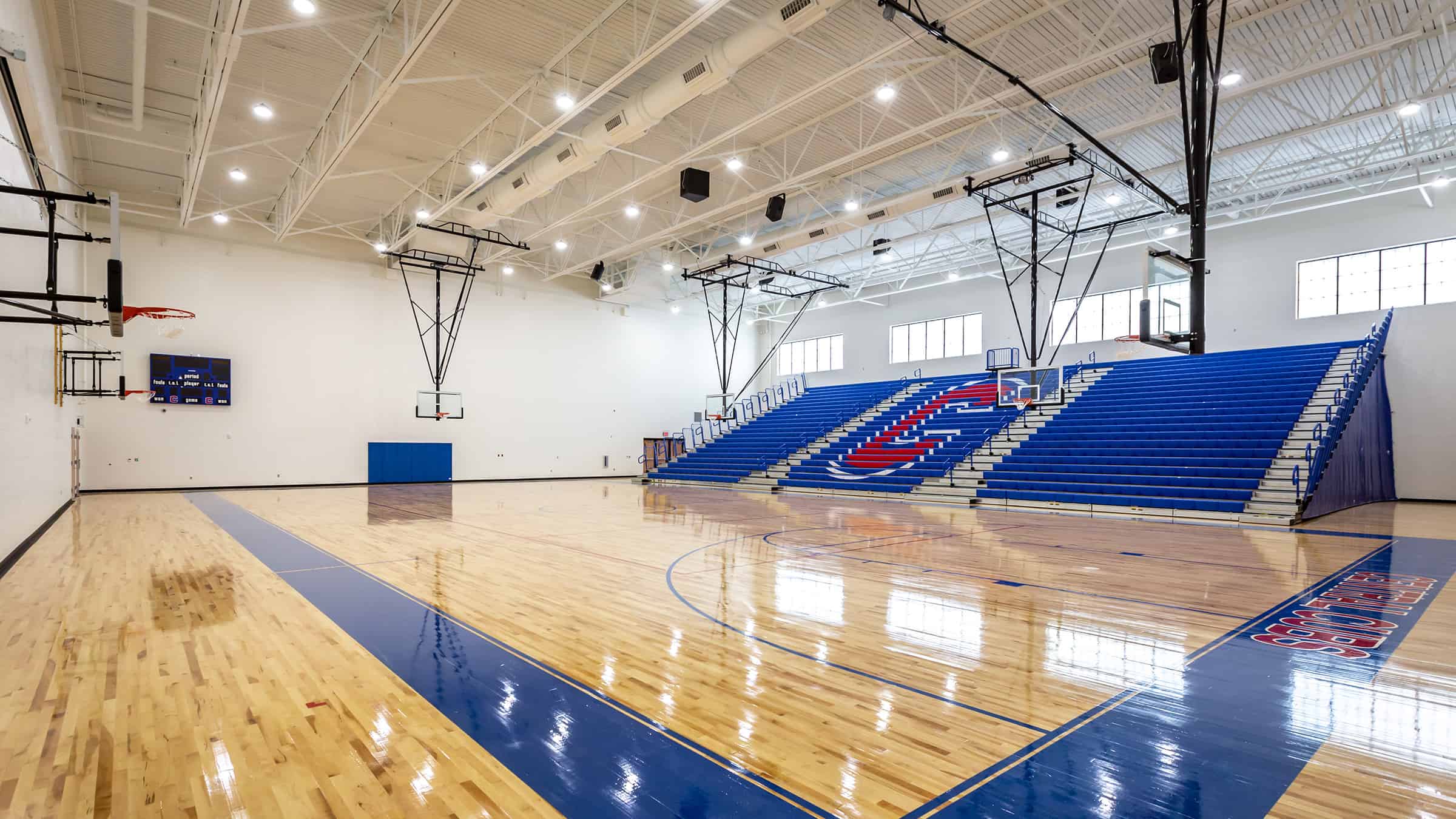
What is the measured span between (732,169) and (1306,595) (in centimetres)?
996

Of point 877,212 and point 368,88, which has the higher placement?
point 368,88

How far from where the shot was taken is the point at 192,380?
1504cm

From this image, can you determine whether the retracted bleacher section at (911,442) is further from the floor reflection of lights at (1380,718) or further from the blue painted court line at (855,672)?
the floor reflection of lights at (1380,718)

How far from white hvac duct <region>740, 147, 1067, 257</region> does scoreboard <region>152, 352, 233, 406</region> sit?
11954 mm

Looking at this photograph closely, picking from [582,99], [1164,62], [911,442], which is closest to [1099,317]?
[911,442]

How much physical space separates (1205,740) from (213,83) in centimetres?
1156

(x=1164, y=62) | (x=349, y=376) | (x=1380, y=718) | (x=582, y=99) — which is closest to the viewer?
(x=1380, y=718)

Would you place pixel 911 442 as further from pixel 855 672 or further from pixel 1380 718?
pixel 1380 718

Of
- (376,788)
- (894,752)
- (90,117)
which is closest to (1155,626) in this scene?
(894,752)

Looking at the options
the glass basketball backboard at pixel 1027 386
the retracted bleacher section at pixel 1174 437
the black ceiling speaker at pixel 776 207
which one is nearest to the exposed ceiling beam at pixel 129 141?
the black ceiling speaker at pixel 776 207

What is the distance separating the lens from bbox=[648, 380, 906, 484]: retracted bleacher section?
19.3 meters

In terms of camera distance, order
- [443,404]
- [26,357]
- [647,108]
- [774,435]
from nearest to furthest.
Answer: [26,357]
[647,108]
[443,404]
[774,435]

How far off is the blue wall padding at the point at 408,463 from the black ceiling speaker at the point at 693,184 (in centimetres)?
1034

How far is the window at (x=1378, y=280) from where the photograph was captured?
1383cm
